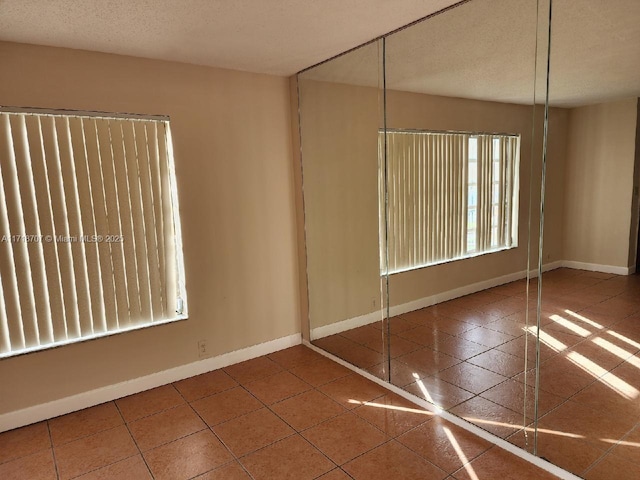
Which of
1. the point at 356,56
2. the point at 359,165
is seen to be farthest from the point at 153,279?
the point at 356,56

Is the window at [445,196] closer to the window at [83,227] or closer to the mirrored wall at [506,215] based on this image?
the mirrored wall at [506,215]

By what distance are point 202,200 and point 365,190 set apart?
48.7 inches

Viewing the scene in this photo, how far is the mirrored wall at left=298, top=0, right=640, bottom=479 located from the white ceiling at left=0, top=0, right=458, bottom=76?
0.89 feet

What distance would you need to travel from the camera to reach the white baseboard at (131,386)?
2727mm

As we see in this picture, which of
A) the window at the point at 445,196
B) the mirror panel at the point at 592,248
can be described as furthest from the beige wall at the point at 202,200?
the mirror panel at the point at 592,248

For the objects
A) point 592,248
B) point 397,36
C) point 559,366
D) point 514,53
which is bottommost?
point 559,366

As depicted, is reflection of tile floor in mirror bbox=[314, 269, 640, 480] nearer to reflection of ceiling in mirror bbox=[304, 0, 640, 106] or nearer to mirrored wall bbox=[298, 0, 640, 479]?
mirrored wall bbox=[298, 0, 640, 479]

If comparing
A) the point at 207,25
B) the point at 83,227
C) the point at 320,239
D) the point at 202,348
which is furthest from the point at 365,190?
the point at 83,227

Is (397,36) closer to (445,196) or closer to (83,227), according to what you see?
(445,196)

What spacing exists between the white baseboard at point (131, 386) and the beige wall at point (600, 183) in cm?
255

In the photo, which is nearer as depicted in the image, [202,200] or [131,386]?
[131,386]

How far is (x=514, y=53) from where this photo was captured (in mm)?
1996

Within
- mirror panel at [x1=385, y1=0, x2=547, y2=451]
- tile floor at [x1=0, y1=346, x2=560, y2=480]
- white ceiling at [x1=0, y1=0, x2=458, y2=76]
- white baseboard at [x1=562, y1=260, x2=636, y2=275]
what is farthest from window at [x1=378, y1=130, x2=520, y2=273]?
tile floor at [x1=0, y1=346, x2=560, y2=480]

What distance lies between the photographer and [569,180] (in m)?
1.91
